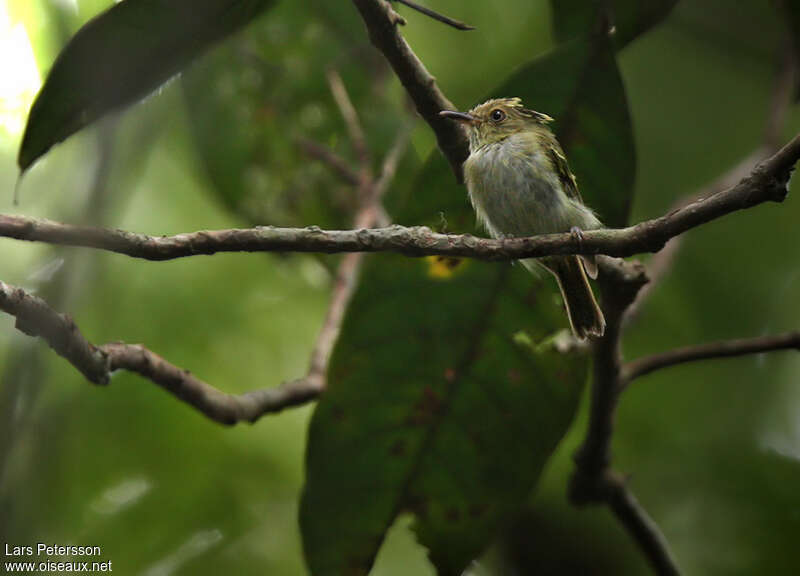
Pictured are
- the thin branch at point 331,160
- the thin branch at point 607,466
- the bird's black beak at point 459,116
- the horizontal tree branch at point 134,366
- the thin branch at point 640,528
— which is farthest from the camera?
the thin branch at point 331,160

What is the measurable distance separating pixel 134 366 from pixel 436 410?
3.11 ft

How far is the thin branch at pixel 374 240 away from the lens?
1621mm

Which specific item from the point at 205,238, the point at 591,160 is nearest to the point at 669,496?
the point at 591,160

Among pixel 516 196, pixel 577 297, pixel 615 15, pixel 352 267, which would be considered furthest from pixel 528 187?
pixel 352 267

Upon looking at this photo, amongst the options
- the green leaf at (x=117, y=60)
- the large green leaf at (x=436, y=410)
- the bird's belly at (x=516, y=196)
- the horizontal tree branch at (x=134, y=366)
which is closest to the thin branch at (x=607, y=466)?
the large green leaf at (x=436, y=410)

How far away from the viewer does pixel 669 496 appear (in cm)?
397

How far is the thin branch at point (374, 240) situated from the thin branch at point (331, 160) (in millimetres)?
2401

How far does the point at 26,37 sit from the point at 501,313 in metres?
1.61

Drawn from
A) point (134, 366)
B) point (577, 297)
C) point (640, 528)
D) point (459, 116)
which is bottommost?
point (640, 528)

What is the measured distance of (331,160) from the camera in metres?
4.14

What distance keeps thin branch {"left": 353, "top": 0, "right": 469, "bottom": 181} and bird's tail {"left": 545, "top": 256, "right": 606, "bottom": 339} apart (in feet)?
1.53

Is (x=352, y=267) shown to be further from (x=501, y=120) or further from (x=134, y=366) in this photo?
(x=134, y=366)

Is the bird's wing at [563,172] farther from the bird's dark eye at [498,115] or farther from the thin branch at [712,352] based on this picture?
the thin branch at [712,352]

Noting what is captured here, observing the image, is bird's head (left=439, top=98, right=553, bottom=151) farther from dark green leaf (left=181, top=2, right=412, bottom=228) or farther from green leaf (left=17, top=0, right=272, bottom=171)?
dark green leaf (left=181, top=2, right=412, bottom=228)
